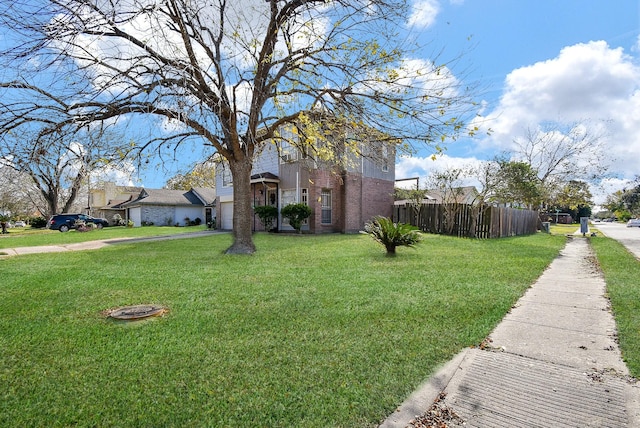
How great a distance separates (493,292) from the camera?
5582 millimetres

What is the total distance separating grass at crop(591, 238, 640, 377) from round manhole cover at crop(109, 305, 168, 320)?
4996 millimetres

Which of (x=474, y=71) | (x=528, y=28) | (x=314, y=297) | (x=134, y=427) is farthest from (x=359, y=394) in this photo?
(x=528, y=28)

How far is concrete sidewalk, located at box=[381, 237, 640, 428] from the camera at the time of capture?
2.35m

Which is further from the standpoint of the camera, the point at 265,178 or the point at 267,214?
the point at 265,178

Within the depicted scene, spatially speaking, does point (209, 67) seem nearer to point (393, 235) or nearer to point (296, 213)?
point (393, 235)

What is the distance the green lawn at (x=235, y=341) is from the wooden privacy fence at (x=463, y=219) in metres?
9.63

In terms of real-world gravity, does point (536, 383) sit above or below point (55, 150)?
below

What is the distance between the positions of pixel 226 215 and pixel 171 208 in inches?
542

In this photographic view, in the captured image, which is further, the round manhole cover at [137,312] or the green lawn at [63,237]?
the green lawn at [63,237]

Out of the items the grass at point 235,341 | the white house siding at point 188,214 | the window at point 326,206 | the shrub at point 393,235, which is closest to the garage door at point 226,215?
the window at point 326,206

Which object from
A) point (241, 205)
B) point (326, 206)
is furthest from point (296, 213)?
point (241, 205)

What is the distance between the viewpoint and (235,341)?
3.58m

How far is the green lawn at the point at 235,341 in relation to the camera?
8.07 feet

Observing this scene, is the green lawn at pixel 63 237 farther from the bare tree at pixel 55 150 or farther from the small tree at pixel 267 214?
the bare tree at pixel 55 150
